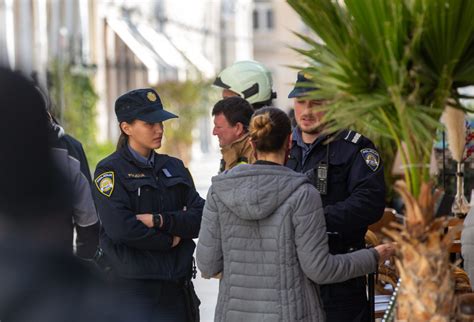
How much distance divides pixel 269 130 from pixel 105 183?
3.70 feet

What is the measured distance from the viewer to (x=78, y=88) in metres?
24.6

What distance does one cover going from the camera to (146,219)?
5.40 meters

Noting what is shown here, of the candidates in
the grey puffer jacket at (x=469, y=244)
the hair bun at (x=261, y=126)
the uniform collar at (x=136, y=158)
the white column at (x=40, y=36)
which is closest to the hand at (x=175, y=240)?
the uniform collar at (x=136, y=158)

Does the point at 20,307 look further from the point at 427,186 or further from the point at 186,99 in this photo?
the point at 186,99

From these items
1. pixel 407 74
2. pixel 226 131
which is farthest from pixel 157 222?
pixel 407 74

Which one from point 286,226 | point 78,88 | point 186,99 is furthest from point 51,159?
point 186,99

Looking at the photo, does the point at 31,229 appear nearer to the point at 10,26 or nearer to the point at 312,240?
the point at 312,240

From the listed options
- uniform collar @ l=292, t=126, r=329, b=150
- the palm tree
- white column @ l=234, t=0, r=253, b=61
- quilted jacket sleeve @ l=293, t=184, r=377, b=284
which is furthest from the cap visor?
white column @ l=234, t=0, r=253, b=61

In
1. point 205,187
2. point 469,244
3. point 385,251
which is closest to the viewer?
point 385,251

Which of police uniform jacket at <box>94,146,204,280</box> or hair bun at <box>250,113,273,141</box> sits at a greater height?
hair bun at <box>250,113,273,141</box>

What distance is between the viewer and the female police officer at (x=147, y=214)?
5.40 metres

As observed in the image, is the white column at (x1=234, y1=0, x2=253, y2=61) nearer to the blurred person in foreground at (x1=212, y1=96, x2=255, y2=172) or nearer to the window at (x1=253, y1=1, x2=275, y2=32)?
the window at (x1=253, y1=1, x2=275, y2=32)

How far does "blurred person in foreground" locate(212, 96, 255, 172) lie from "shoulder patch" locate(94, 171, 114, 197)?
0.64 m

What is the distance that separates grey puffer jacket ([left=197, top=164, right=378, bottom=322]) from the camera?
454cm
